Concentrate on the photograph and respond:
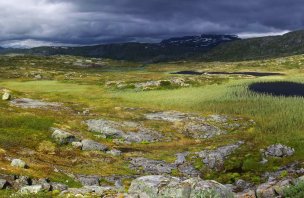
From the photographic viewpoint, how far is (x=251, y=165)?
5784 centimetres

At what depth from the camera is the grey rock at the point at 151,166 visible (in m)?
56.5

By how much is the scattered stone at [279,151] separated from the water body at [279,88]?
278 ft

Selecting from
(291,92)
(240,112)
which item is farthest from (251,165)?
(291,92)

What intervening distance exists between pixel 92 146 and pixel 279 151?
31378 millimetres

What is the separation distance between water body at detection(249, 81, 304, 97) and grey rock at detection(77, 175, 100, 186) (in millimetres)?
109307

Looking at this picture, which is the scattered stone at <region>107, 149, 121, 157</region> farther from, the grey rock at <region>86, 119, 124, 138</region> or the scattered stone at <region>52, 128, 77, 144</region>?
the grey rock at <region>86, 119, 124, 138</region>

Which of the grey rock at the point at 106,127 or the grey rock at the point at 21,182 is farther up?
the grey rock at the point at 21,182

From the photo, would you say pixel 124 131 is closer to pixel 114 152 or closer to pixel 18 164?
pixel 114 152

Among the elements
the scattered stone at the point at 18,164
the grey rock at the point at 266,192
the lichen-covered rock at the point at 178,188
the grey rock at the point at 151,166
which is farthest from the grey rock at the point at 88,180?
the grey rock at the point at 266,192

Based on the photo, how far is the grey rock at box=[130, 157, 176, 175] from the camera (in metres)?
56.5

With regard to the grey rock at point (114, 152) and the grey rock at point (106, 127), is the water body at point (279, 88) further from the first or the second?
the grey rock at point (114, 152)

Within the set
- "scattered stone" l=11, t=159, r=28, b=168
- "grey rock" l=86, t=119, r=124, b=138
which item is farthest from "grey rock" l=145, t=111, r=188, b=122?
"scattered stone" l=11, t=159, r=28, b=168

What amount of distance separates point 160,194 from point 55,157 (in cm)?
3332

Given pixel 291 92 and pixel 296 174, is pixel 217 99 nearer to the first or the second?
pixel 291 92
